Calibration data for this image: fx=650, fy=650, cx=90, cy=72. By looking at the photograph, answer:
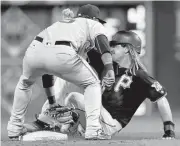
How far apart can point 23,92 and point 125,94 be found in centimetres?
89

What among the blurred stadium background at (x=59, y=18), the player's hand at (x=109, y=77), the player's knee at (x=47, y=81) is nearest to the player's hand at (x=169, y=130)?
the player's hand at (x=109, y=77)

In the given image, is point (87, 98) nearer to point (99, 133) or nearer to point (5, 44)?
point (99, 133)

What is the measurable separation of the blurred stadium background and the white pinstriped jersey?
18.0ft

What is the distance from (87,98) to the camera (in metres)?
5.23

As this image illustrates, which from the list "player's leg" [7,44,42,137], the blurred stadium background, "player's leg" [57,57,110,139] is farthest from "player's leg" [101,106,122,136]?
the blurred stadium background

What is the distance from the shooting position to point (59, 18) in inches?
432

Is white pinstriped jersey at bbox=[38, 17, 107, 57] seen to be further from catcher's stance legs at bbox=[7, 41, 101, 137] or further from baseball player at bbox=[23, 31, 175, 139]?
baseball player at bbox=[23, 31, 175, 139]

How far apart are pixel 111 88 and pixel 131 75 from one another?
0.22 m

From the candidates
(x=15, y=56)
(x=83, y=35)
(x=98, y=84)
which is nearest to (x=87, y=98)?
(x=98, y=84)

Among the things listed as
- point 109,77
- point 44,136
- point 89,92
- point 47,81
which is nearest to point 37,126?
point 44,136

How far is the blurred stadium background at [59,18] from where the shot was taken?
11.0 metres

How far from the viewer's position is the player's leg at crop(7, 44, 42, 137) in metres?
5.29

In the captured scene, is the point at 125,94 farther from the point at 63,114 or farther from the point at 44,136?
the point at 44,136

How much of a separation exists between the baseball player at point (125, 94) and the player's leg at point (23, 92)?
8.8 inches
